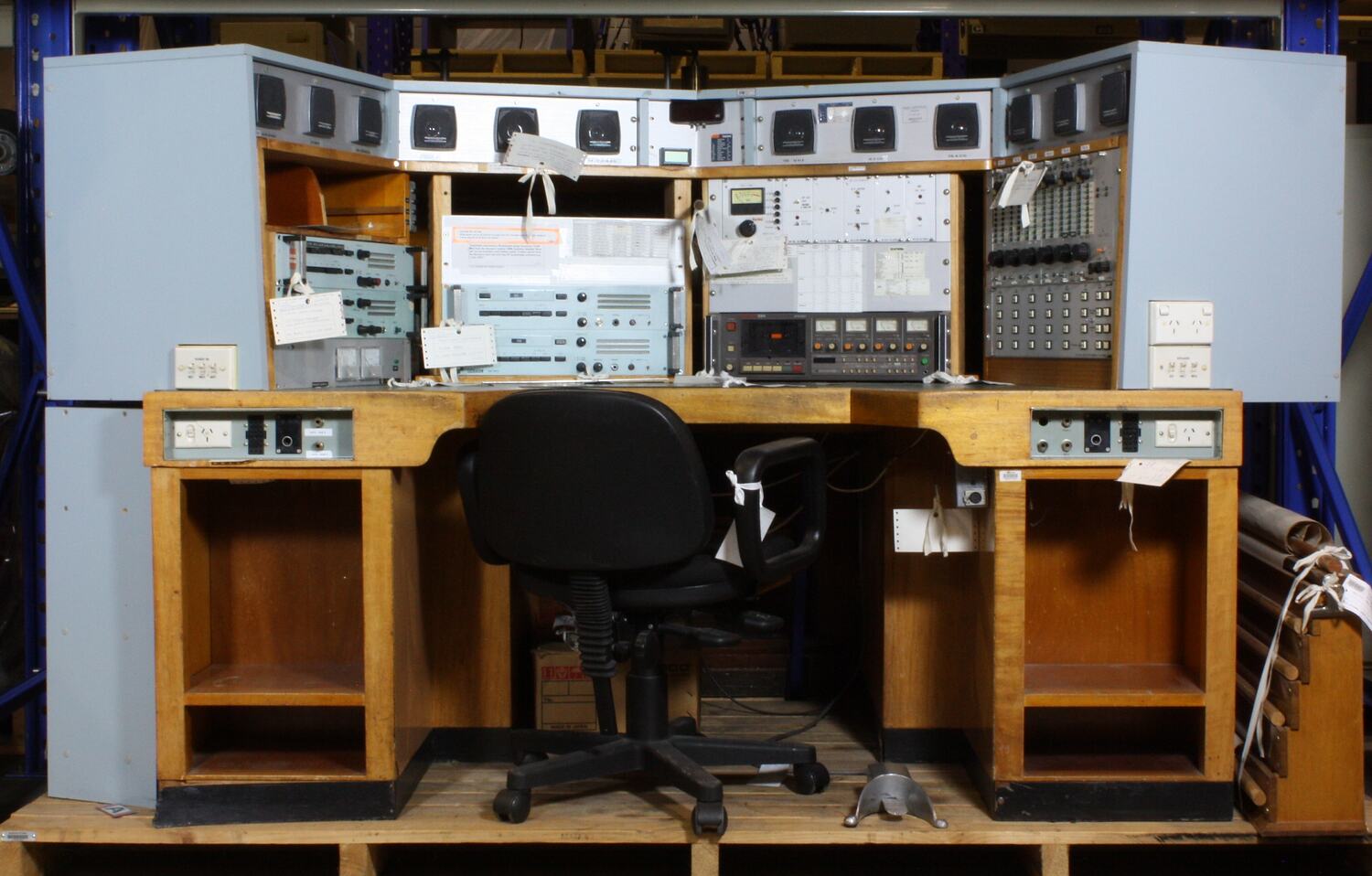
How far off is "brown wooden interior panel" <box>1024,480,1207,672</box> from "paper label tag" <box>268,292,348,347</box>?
1.41 m

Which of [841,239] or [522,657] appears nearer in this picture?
[522,657]

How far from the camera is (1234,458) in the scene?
6.09 feet

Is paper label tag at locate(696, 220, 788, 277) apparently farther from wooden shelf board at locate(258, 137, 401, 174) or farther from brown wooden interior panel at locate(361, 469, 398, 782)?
brown wooden interior panel at locate(361, 469, 398, 782)

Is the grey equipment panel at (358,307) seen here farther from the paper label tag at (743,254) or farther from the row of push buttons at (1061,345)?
the row of push buttons at (1061,345)

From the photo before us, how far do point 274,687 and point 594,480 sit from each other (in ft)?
2.40

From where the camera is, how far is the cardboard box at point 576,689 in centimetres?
230

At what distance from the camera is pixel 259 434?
190 centimetres

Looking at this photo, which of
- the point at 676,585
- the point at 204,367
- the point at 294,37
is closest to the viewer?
the point at 676,585

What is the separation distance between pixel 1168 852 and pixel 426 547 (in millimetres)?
1552

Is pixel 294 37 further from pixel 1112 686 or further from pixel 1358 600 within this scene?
pixel 1358 600

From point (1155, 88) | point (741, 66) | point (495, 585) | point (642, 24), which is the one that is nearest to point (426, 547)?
point (495, 585)

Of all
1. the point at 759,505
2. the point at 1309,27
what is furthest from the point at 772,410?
the point at 1309,27

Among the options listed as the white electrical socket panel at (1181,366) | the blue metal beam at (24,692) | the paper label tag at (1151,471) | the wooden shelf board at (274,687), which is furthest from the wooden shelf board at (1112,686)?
the blue metal beam at (24,692)

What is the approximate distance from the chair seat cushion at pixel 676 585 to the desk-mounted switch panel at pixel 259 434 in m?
0.45
